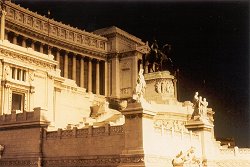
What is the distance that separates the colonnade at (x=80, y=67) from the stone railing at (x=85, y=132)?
38.3 meters

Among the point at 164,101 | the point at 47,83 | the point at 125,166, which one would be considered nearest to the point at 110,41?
the point at 164,101

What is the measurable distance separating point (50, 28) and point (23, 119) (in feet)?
138

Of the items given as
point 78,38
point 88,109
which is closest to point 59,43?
point 78,38

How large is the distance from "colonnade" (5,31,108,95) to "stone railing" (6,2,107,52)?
214 centimetres

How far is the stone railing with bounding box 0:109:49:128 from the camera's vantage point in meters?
34.0

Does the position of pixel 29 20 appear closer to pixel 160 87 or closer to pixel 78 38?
pixel 78 38

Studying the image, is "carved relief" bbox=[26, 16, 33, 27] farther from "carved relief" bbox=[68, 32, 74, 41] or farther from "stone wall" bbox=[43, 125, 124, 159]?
"stone wall" bbox=[43, 125, 124, 159]

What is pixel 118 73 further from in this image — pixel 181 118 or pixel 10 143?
pixel 10 143

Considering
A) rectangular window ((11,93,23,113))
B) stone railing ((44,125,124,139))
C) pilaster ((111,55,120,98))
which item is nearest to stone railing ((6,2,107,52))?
pilaster ((111,55,120,98))

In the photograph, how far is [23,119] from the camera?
35250 mm


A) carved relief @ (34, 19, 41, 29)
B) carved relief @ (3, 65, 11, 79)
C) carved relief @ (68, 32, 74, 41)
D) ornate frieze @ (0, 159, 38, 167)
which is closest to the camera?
ornate frieze @ (0, 159, 38, 167)

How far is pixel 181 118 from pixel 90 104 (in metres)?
13.3

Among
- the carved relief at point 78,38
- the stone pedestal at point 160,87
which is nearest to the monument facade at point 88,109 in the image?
the carved relief at point 78,38

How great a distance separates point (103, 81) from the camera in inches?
3364
